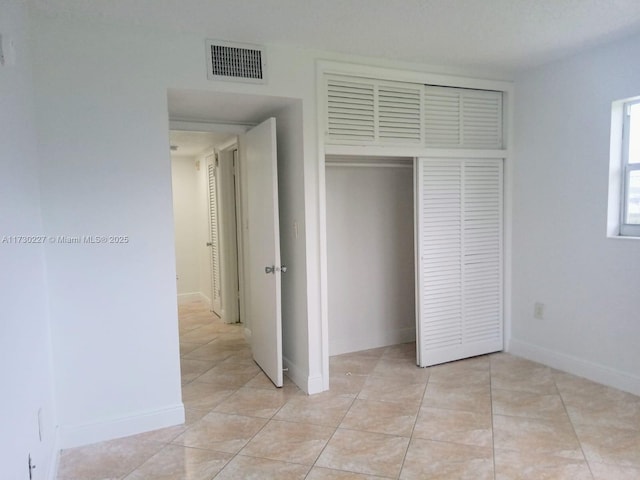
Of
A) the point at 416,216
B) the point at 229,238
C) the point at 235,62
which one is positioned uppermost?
the point at 235,62

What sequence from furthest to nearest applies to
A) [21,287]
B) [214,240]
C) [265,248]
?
[214,240] < [265,248] < [21,287]

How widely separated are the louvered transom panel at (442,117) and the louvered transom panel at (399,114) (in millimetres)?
102

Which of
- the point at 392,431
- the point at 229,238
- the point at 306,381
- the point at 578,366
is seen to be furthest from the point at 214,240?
the point at 578,366

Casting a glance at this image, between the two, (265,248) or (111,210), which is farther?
(265,248)

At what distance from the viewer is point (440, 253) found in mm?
3652

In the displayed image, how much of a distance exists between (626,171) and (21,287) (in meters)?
3.69

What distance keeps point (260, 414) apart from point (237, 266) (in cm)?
259

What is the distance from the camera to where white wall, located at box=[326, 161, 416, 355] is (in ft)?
13.1

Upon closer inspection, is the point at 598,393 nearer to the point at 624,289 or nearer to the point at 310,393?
the point at 624,289

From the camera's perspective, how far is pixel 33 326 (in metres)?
2.04

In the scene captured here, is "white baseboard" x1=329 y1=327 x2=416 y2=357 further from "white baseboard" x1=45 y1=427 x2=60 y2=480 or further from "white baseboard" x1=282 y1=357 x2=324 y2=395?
"white baseboard" x1=45 y1=427 x2=60 y2=480

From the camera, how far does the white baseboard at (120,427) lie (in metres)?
2.54

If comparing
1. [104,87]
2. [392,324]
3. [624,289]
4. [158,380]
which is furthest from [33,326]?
[624,289]

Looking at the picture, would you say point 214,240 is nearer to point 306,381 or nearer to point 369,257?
point 369,257
